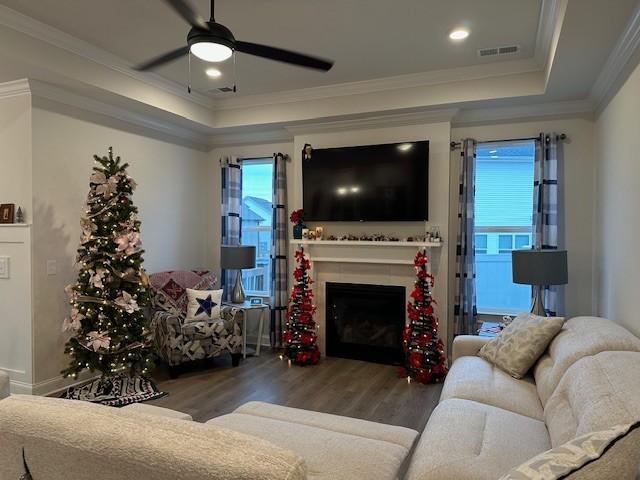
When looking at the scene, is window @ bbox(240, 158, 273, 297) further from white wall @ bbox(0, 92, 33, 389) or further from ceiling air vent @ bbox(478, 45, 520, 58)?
ceiling air vent @ bbox(478, 45, 520, 58)

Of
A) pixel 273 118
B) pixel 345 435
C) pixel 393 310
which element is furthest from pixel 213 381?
pixel 273 118

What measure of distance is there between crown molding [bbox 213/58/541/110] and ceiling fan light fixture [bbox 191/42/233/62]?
7.78 feet

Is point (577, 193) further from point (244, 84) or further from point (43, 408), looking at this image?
point (43, 408)

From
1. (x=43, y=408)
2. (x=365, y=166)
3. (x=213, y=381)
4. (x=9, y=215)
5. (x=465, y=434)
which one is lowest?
(x=213, y=381)

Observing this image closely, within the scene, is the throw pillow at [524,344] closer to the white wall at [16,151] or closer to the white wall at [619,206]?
the white wall at [619,206]

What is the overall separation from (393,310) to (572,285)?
1.81 m

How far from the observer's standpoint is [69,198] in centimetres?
402

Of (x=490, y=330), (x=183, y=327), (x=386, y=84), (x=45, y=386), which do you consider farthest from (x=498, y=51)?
(x=45, y=386)

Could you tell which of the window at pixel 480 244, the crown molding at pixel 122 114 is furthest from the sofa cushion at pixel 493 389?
the crown molding at pixel 122 114

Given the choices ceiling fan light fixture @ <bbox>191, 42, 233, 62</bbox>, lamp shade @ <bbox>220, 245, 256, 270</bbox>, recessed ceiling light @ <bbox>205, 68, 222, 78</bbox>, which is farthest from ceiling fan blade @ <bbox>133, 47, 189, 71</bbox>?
lamp shade @ <bbox>220, 245, 256, 270</bbox>

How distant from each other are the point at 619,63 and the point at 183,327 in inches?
169

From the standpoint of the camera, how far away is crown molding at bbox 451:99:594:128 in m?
4.18

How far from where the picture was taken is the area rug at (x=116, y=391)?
369cm

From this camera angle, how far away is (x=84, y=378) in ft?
13.6
